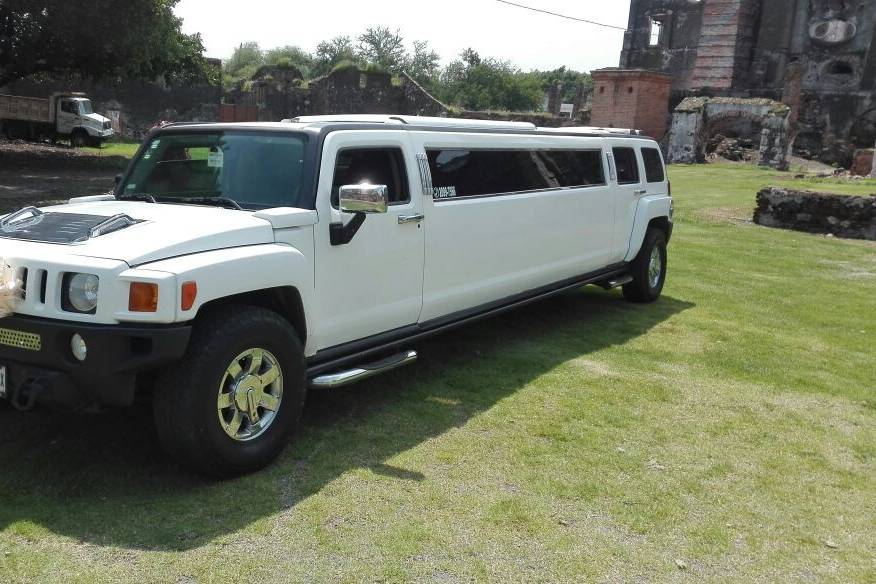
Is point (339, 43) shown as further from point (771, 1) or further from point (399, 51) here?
point (771, 1)

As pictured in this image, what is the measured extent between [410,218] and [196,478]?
201cm

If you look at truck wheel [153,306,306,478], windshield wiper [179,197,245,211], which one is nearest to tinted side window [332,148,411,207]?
windshield wiper [179,197,245,211]

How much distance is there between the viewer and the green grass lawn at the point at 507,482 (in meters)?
3.47

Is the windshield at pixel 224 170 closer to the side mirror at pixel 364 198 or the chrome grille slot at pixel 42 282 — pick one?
the side mirror at pixel 364 198

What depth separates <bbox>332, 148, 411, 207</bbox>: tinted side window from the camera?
4793 mm

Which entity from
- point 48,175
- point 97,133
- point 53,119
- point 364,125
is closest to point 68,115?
point 53,119

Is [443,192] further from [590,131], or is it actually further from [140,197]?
[590,131]

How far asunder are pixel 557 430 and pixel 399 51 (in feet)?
293

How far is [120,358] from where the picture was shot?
3.66 metres

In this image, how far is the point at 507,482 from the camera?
14.0ft

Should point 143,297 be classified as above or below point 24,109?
below

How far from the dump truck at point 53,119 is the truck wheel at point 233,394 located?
30623 mm

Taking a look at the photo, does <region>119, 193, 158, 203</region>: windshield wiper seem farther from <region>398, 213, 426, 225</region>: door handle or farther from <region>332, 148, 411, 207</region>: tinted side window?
<region>398, 213, 426, 225</region>: door handle

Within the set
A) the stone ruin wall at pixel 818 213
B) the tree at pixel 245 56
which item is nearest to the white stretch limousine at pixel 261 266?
the stone ruin wall at pixel 818 213
